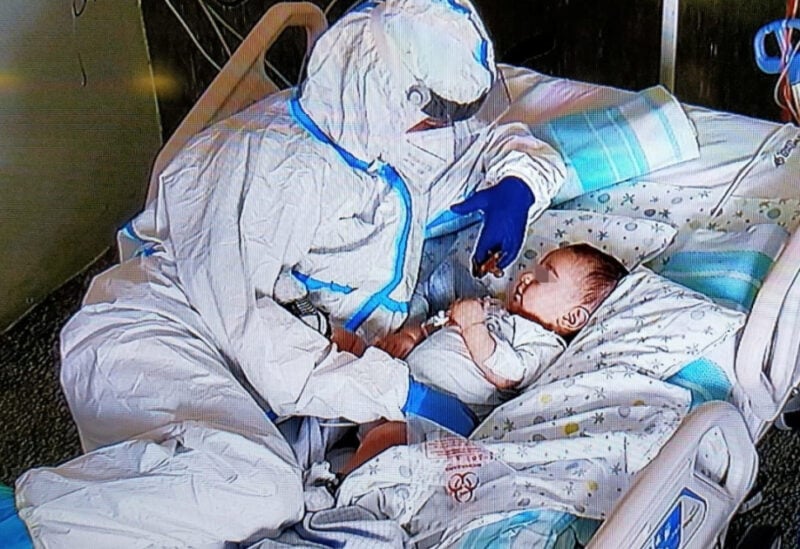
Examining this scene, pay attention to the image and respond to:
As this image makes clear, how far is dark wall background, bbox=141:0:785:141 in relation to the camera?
86.8 inches

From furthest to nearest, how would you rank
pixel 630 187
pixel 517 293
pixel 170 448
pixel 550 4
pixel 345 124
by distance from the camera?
pixel 550 4 < pixel 630 187 < pixel 517 293 < pixel 345 124 < pixel 170 448

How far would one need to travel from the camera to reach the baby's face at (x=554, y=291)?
1552 mm

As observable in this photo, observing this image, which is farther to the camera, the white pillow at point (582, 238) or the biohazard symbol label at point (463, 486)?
the white pillow at point (582, 238)

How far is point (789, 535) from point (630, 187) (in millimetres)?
562

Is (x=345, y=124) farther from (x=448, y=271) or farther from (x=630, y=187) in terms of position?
(x=630, y=187)

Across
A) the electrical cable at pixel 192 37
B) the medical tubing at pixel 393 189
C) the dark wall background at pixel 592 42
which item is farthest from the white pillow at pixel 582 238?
the electrical cable at pixel 192 37

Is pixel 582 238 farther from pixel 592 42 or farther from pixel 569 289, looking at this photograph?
pixel 592 42

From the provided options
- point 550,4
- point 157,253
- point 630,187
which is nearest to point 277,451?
point 157,253

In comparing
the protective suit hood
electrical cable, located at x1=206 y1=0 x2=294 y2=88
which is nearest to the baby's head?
the protective suit hood

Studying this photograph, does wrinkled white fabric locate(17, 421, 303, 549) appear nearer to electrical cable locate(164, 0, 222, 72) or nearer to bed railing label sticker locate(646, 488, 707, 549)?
bed railing label sticker locate(646, 488, 707, 549)

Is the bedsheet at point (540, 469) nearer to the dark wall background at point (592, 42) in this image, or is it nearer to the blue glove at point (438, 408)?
the blue glove at point (438, 408)

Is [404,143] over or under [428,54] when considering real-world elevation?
under

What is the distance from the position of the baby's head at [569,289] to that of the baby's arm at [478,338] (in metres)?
0.06

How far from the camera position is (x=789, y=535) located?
180 cm
